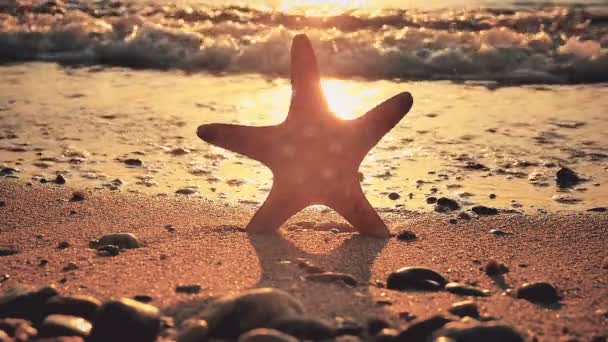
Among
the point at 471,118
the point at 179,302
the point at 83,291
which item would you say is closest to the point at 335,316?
the point at 179,302

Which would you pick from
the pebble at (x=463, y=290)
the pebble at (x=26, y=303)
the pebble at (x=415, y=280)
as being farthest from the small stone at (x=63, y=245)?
the pebble at (x=463, y=290)

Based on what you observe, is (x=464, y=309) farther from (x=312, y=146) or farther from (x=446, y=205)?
(x=446, y=205)

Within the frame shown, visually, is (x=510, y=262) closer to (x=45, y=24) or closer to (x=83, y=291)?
(x=83, y=291)

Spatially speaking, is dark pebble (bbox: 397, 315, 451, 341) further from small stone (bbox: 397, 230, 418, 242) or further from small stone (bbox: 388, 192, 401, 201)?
small stone (bbox: 388, 192, 401, 201)

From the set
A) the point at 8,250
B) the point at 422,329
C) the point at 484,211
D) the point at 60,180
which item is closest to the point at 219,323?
the point at 422,329

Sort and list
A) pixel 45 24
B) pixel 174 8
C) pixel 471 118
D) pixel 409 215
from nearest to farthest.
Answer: pixel 409 215, pixel 471 118, pixel 45 24, pixel 174 8

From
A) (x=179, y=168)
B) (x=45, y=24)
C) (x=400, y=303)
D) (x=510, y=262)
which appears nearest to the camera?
(x=400, y=303)

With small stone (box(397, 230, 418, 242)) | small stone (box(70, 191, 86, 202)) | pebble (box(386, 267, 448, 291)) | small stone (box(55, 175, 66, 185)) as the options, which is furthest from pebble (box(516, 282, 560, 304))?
small stone (box(55, 175, 66, 185))

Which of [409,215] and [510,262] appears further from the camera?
[409,215]
